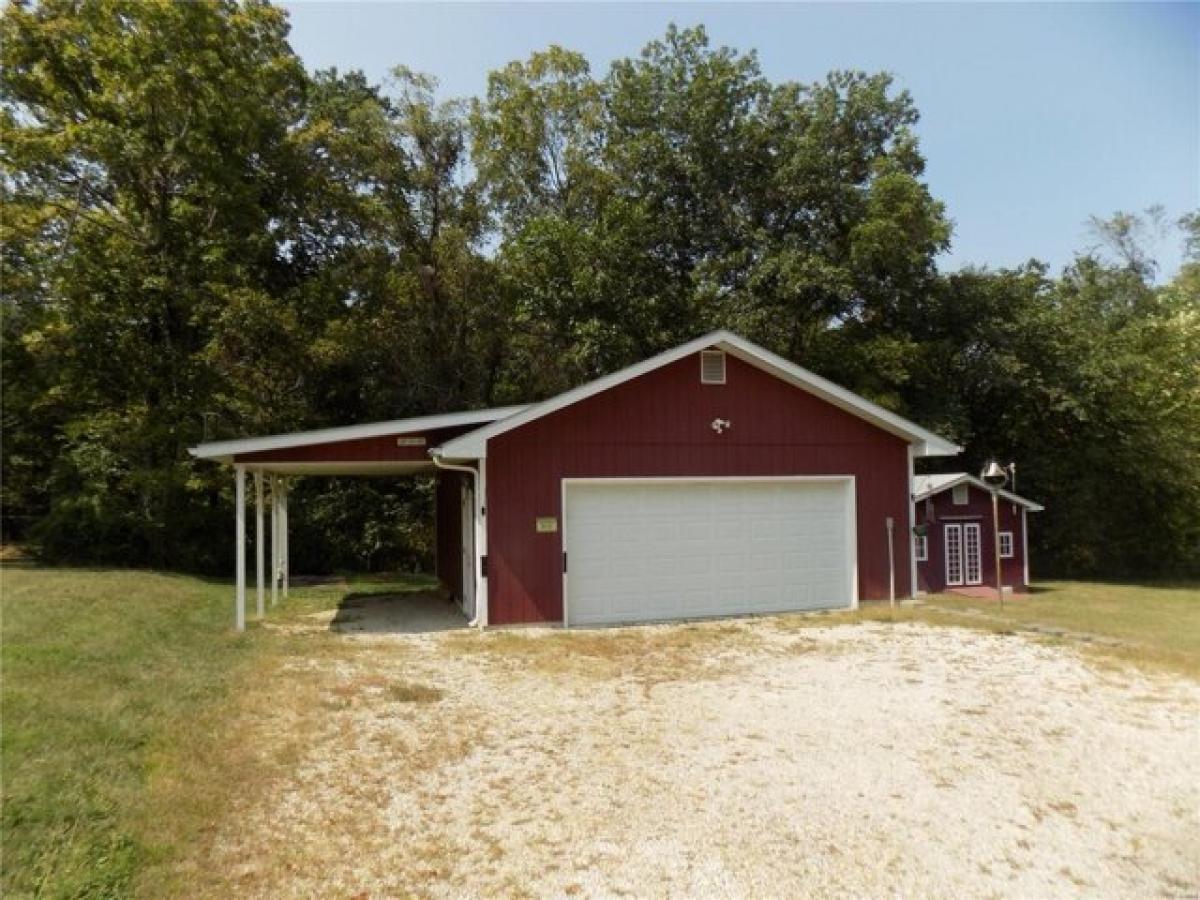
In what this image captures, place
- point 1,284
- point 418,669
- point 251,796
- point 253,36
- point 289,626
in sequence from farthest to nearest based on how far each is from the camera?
1. point 253,36
2. point 1,284
3. point 289,626
4. point 418,669
5. point 251,796

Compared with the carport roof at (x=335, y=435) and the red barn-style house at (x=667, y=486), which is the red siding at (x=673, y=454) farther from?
the carport roof at (x=335, y=435)


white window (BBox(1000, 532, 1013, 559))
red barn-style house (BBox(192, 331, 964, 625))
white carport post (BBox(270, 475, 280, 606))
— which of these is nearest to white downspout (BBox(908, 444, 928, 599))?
red barn-style house (BBox(192, 331, 964, 625))

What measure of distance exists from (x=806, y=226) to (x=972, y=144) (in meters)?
10.9

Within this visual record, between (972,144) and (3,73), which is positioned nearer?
(972,144)

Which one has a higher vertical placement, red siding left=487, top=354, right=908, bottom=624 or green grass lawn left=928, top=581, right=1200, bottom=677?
red siding left=487, top=354, right=908, bottom=624

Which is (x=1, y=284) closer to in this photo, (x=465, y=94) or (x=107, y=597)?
(x=107, y=597)

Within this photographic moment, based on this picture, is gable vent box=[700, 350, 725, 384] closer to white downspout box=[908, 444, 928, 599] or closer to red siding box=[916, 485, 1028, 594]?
white downspout box=[908, 444, 928, 599]

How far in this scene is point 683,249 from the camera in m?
23.1

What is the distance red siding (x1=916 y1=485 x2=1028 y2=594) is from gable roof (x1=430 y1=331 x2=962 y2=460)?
485 centimetres

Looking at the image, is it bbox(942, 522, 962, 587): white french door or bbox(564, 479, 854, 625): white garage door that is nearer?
bbox(564, 479, 854, 625): white garage door

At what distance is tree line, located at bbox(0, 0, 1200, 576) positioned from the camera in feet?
60.6

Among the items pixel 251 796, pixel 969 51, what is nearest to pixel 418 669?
pixel 251 796

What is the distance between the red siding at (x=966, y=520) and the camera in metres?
17.5

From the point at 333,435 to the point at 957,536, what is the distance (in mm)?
14108
